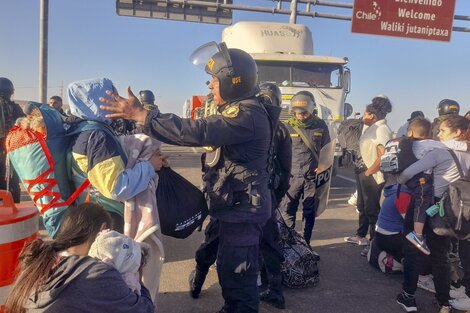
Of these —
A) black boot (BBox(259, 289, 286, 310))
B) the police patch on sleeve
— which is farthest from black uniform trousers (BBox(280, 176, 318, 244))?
the police patch on sleeve

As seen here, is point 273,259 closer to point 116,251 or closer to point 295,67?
point 116,251

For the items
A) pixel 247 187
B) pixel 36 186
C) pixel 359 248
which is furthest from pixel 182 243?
pixel 36 186

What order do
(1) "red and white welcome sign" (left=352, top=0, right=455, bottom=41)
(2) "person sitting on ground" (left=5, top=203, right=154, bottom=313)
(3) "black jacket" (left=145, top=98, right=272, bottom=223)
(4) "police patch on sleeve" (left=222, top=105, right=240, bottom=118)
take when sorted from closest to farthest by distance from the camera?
1. (2) "person sitting on ground" (left=5, top=203, right=154, bottom=313)
2. (3) "black jacket" (left=145, top=98, right=272, bottom=223)
3. (4) "police patch on sleeve" (left=222, top=105, right=240, bottom=118)
4. (1) "red and white welcome sign" (left=352, top=0, right=455, bottom=41)

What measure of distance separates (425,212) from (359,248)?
192 centimetres

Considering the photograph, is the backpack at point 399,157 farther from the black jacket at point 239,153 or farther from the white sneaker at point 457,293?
the black jacket at point 239,153

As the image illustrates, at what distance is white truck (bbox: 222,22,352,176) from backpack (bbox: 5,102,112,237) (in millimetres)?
6787

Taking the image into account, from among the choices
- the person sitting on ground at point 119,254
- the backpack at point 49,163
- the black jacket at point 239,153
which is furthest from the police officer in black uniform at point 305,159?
the person sitting on ground at point 119,254

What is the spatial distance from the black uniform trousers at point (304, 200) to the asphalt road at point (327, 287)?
0.48 m

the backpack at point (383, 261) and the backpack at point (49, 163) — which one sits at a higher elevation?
the backpack at point (49, 163)

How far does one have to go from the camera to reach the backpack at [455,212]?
10.1 feet

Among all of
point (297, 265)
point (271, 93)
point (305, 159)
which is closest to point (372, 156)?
point (305, 159)

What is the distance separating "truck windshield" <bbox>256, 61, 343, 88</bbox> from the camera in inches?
358

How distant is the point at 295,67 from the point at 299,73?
0.18 metres

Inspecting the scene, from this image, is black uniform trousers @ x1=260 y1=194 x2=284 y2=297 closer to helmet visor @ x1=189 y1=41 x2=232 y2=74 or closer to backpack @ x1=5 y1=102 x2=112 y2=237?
helmet visor @ x1=189 y1=41 x2=232 y2=74
